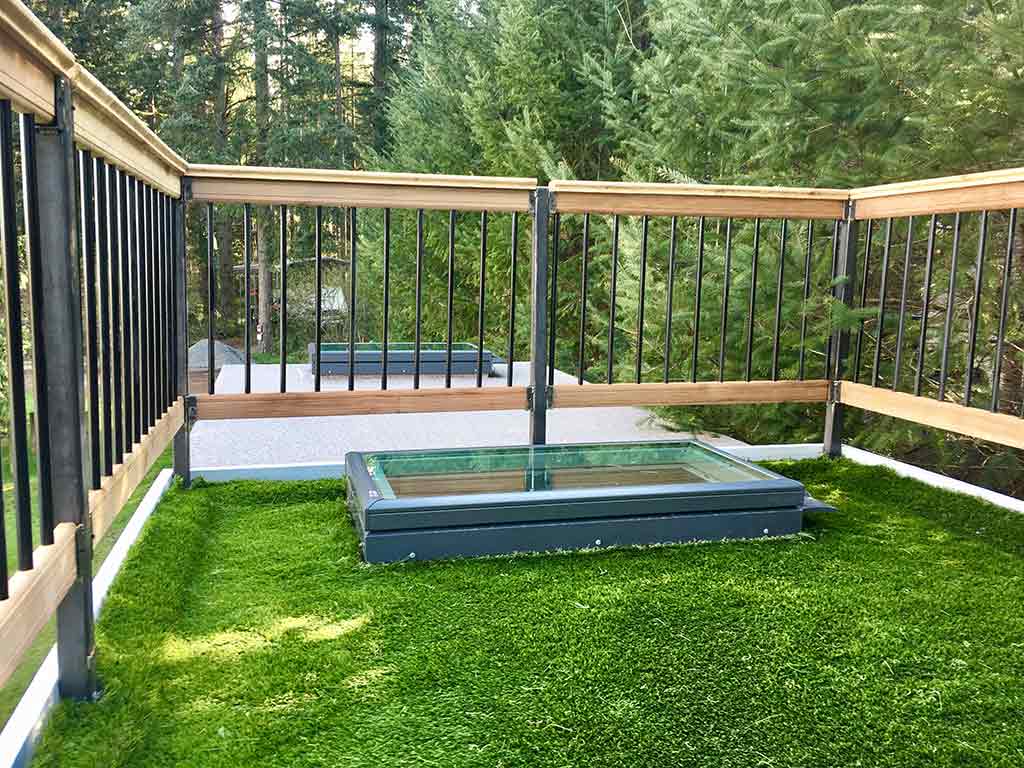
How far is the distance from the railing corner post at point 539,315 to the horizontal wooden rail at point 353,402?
2.5 inches

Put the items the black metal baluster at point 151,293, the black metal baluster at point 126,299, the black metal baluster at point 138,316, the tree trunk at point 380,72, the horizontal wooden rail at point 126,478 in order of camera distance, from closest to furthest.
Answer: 1. the horizontal wooden rail at point 126,478
2. the black metal baluster at point 126,299
3. the black metal baluster at point 138,316
4. the black metal baluster at point 151,293
5. the tree trunk at point 380,72

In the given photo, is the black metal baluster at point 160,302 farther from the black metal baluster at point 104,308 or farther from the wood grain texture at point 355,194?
the black metal baluster at point 104,308

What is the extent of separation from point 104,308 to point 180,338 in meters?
1.15

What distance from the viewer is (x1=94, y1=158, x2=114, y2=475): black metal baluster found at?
1900mm

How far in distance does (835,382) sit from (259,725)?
9.80 feet

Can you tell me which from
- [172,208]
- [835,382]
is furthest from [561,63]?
[172,208]

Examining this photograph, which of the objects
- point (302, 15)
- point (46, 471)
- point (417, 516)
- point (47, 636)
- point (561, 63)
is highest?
point (302, 15)

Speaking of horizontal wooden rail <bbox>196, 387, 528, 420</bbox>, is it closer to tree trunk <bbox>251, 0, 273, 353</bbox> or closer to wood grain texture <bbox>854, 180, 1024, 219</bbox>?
wood grain texture <bbox>854, 180, 1024, 219</bbox>

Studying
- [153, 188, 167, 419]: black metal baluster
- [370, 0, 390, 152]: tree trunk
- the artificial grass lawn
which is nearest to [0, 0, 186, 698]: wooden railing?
the artificial grass lawn

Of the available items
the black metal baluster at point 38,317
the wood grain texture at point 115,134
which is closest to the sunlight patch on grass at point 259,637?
the black metal baluster at point 38,317

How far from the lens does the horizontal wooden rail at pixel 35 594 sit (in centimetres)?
117

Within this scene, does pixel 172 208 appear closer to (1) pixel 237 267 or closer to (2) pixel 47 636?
(2) pixel 47 636

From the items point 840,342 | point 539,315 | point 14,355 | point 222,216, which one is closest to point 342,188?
point 539,315

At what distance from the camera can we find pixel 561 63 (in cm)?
821
